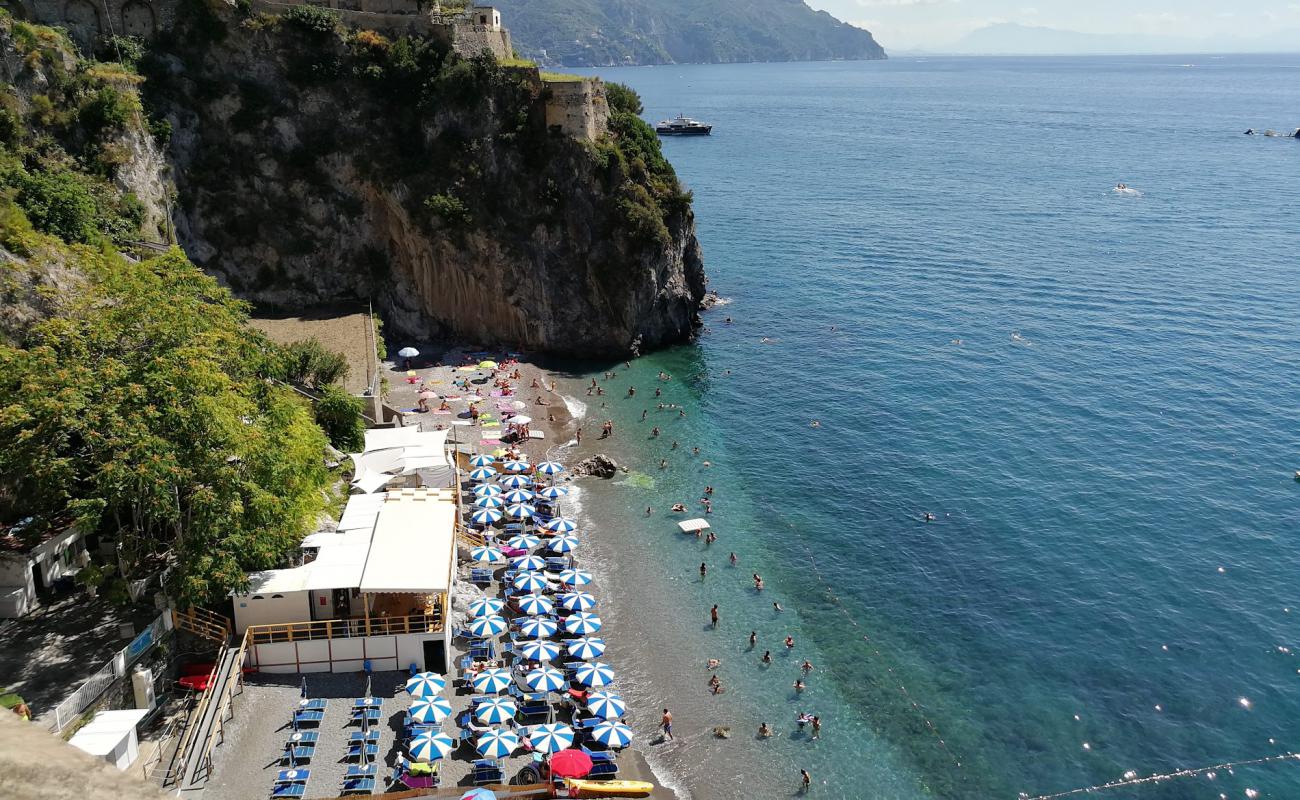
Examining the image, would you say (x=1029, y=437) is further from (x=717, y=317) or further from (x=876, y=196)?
(x=876, y=196)

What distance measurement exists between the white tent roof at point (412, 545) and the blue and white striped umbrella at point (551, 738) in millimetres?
5568

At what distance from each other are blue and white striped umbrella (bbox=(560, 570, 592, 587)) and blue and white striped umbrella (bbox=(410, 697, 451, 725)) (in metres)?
9.31

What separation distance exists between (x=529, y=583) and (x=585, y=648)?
457 cm

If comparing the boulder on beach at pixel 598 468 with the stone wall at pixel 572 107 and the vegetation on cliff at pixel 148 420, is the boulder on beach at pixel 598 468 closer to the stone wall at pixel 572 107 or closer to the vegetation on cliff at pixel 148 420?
the vegetation on cliff at pixel 148 420

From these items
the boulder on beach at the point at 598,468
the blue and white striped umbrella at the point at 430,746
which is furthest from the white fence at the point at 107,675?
the boulder on beach at the point at 598,468

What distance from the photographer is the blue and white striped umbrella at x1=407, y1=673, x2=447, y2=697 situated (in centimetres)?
2733

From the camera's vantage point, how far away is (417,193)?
5931 cm

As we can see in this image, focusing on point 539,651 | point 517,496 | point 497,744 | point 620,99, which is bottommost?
point 497,744

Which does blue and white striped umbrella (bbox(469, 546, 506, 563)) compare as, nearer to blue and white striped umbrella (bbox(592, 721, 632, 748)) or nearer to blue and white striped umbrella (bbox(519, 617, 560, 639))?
blue and white striped umbrella (bbox(519, 617, 560, 639))

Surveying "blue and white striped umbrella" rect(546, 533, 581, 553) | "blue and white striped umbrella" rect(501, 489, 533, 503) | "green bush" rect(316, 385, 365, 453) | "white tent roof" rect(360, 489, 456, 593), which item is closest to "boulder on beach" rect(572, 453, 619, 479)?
"blue and white striped umbrella" rect(501, 489, 533, 503)

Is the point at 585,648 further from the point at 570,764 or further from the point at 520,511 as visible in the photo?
the point at 520,511

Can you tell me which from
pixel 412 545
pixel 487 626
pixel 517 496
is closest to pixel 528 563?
pixel 487 626

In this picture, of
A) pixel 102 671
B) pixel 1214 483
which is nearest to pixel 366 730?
pixel 102 671

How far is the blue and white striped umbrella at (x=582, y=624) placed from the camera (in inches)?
1263
